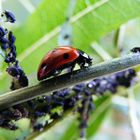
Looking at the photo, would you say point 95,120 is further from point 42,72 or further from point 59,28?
point 42,72

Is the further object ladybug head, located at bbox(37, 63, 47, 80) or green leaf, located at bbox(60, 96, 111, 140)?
green leaf, located at bbox(60, 96, 111, 140)

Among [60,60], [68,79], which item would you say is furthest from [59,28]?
[68,79]

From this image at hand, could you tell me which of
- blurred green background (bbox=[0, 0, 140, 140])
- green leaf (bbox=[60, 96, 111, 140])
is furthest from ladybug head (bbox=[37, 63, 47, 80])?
green leaf (bbox=[60, 96, 111, 140])

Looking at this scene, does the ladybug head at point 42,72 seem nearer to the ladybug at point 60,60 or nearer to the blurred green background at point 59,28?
the ladybug at point 60,60

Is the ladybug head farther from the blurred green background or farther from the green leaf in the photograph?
the green leaf

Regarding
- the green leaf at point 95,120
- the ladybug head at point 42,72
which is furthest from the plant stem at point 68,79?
the green leaf at point 95,120

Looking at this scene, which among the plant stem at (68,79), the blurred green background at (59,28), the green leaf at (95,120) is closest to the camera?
the plant stem at (68,79)
